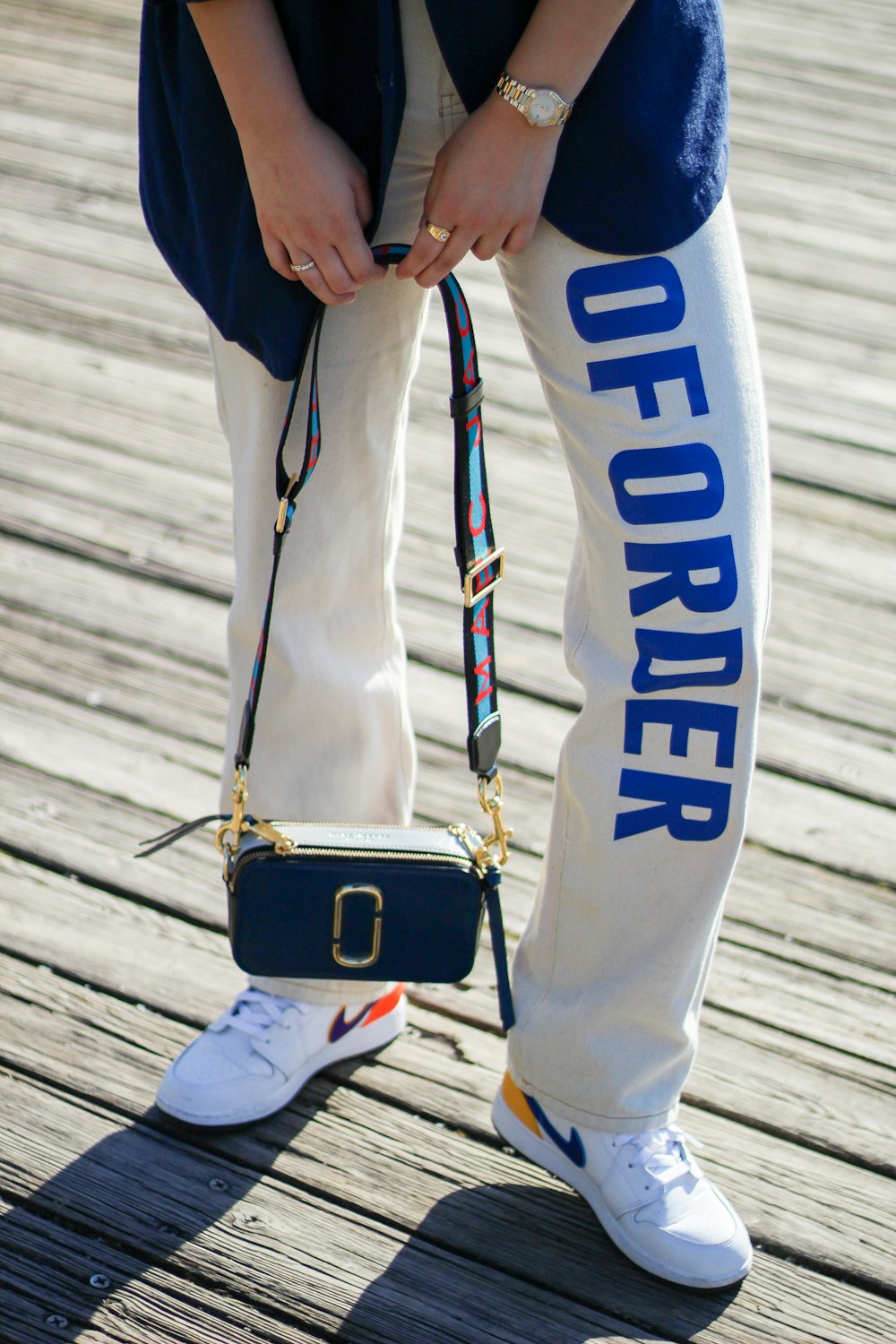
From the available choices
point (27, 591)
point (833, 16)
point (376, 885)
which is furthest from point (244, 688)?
point (833, 16)

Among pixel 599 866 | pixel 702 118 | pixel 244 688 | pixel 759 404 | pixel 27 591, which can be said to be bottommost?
pixel 27 591

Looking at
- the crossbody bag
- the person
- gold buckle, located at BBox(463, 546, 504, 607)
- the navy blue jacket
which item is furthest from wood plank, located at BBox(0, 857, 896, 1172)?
the navy blue jacket

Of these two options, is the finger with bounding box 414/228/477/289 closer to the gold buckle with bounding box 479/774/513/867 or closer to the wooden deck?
the gold buckle with bounding box 479/774/513/867

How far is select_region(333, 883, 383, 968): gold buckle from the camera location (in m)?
1.06

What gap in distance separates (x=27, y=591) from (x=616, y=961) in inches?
48.2

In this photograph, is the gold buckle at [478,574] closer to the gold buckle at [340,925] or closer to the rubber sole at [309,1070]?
the gold buckle at [340,925]

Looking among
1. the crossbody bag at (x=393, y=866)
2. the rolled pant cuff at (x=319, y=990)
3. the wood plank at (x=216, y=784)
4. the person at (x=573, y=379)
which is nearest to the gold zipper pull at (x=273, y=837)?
the crossbody bag at (x=393, y=866)

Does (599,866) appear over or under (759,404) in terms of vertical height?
under

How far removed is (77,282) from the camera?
2750mm

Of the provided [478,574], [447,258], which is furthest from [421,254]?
[478,574]

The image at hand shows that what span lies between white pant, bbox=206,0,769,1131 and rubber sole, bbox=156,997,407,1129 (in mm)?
220

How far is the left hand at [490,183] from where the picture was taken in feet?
2.86

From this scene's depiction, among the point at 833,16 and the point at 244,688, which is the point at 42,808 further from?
the point at 833,16

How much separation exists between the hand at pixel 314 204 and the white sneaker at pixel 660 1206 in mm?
723
